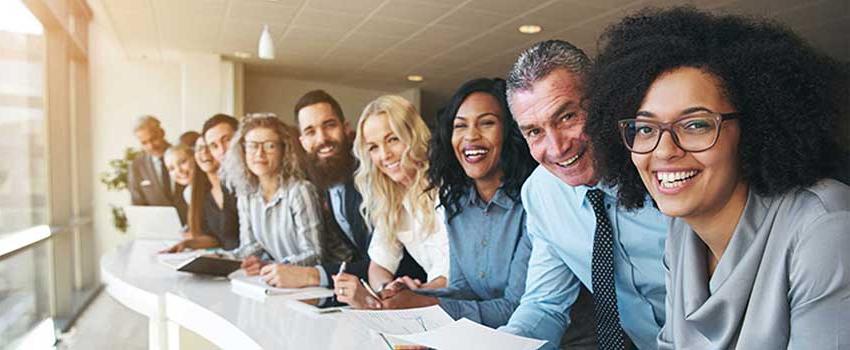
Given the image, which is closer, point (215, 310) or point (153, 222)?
point (215, 310)

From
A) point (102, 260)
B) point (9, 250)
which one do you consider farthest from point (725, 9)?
point (9, 250)

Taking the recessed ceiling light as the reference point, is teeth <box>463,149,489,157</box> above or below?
below

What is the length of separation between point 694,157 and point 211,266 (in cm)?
176

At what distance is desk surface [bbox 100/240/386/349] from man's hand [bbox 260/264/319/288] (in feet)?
0.37

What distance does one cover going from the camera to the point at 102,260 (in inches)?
96.5

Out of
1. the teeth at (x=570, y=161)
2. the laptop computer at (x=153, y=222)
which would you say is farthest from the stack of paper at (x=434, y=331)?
the laptop computer at (x=153, y=222)

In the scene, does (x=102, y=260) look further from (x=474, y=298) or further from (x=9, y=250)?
(x=474, y=298)

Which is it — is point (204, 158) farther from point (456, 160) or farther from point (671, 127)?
point (671, 127)

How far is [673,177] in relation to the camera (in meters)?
1.05

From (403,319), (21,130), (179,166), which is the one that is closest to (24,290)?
(21,130)

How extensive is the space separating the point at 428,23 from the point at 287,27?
0.43 meters

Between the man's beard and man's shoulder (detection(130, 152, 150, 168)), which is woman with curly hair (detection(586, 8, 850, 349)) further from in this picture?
man's shoulder (detection(130, 152, 150, 168))

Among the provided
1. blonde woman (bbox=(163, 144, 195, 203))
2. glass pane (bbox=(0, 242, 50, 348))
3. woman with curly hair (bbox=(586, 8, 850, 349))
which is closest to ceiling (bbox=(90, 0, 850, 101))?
woman with curly hair (bbox=(586, 8, 850, 349))

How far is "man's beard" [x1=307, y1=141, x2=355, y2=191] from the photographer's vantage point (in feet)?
6.43
